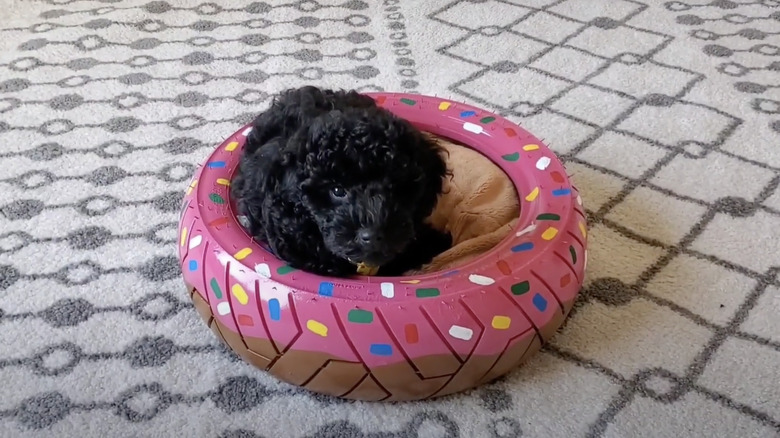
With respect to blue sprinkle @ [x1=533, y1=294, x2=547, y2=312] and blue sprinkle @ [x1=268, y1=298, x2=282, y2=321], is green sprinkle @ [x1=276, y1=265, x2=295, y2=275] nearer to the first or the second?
blue sprinkle @ [x1=268, y1=298, x2=282, y2=321]

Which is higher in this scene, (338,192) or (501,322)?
A: (338,192)

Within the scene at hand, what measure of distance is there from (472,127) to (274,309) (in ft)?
2.06

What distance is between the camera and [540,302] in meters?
1.20

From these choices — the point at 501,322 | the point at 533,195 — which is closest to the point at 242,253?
the point at 501,322

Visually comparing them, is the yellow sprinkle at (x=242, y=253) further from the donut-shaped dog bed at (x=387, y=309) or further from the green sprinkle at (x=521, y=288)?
the green sprinkle at (x=521, y=288)

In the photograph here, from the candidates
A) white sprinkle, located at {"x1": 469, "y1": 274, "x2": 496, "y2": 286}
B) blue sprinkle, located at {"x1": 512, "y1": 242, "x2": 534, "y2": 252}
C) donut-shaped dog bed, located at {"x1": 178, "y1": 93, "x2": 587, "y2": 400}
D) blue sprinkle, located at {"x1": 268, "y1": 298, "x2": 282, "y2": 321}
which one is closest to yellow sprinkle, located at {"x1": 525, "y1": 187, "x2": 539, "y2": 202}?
donut-shaped dog bed, located at {"x1": 178, "y1": 93, "x2": 587, "y2": 400}

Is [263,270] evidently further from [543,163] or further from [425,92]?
[425,92]

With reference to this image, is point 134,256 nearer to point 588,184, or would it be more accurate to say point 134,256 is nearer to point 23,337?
point 23,337

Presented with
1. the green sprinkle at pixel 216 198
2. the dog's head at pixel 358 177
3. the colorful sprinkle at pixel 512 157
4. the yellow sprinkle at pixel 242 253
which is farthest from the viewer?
the colorful sprinkle at pixel 512 157

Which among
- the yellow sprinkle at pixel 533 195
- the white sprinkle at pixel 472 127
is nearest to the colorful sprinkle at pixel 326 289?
the yellow sprinkle at pixel 533 195

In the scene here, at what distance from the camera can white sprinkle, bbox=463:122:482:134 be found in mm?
1574

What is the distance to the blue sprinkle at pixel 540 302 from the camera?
1197 millimetres

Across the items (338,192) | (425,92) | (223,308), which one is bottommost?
(425,92)

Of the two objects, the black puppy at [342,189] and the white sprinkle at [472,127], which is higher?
the black puppy at [342,189]
